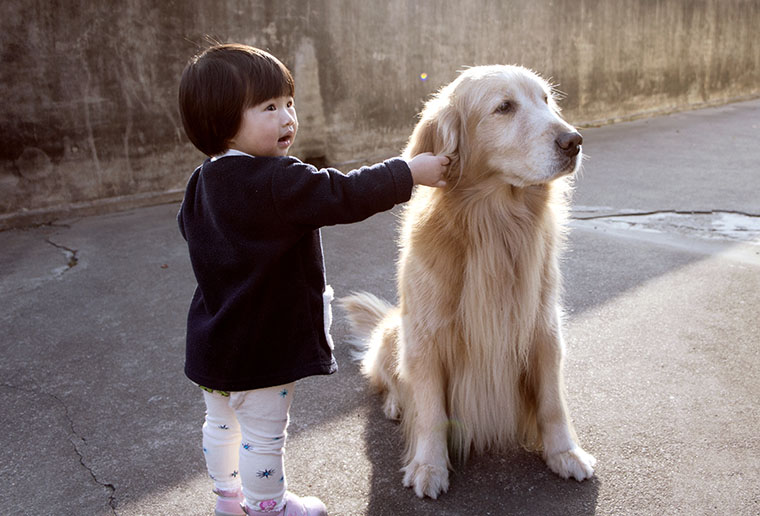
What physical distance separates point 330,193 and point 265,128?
0.28 m

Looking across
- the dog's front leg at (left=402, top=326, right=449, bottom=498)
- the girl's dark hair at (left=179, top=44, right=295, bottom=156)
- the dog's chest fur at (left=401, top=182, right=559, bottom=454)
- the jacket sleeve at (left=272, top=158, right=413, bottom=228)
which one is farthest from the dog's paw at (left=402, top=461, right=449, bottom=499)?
the girl's dark hair at (left=179, top=44, right=295, bottom=156)

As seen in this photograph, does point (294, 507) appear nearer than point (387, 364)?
Yes

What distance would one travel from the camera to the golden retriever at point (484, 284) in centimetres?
227

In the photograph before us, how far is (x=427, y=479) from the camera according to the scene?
2.26m

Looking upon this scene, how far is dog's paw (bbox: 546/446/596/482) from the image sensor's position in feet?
7.47

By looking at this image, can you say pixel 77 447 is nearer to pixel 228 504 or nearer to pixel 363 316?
pixel 228 504

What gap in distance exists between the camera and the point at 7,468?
8.13 ft

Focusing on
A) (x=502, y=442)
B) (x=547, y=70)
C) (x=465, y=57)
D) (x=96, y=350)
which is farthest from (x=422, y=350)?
(x=547, y=70)

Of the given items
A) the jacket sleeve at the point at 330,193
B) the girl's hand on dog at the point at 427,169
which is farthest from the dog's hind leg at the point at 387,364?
the jacket sleeve at the point at 330,193

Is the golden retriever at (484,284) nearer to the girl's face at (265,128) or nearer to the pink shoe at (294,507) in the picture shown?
the pink shoe at (294,507)

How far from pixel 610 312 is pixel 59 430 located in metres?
2.81

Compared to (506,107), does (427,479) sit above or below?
below

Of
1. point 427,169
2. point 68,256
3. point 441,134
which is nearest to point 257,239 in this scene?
point 427,169

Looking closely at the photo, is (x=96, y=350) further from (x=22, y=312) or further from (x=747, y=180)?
(x=747, y=180)
